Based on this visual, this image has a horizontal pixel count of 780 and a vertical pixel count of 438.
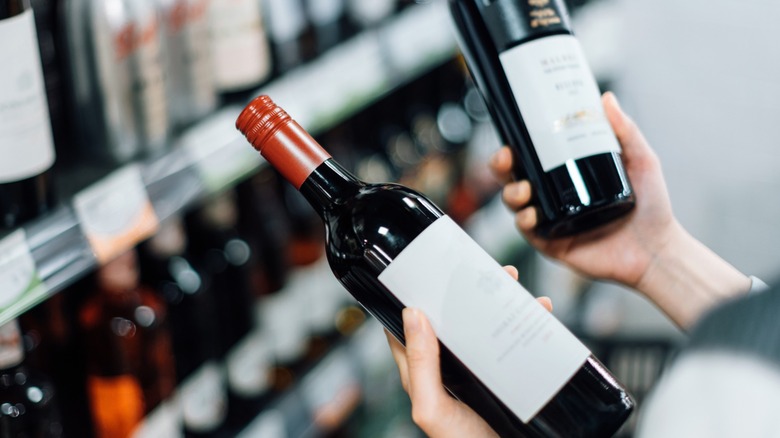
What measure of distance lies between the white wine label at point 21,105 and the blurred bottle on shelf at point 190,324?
389mm

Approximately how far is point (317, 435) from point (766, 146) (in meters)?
1.58

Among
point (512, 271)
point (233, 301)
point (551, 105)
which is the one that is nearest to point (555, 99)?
point (551, 105)

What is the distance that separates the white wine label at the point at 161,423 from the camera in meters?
1.13

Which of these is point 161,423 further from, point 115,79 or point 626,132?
point 626,132

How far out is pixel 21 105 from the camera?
0.80 m

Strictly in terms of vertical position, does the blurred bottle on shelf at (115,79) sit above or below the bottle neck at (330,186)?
above

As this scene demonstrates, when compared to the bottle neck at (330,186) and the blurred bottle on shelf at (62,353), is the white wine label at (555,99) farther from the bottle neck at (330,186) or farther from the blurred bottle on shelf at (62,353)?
the blurred bottle on shelf at (62,353)

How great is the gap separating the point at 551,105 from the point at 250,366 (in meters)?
0.70

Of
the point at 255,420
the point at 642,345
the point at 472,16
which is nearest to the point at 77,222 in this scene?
the point at 472,16

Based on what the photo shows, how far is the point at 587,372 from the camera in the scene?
770 mm

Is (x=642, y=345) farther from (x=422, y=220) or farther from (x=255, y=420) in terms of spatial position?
(x=422, y=220)

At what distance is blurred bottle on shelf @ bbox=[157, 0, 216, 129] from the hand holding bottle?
38 cm

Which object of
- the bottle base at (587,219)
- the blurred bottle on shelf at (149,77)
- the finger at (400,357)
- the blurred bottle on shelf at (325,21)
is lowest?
the bottle base at (587,219)

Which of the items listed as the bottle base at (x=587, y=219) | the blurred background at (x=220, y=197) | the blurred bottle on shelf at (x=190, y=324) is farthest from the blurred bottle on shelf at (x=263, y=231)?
the bottle base at (x=587, y=219)
